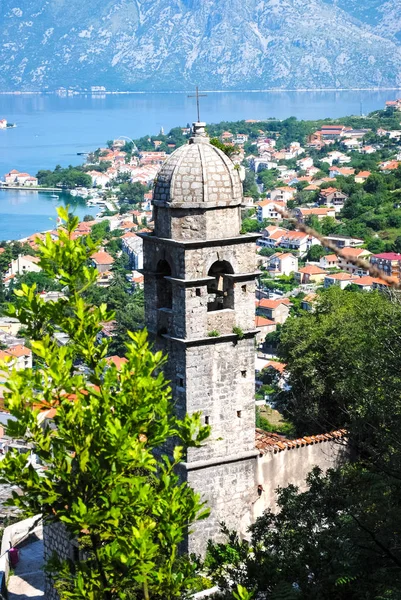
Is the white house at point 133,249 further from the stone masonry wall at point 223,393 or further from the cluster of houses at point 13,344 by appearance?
the stone masonry wall at point 223,393

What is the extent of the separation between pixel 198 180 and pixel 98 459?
16.2ft

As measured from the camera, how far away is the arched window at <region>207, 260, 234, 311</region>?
11352 mm

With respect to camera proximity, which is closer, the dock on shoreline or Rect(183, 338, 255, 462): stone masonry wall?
Rect(183, 338, 255, 462): stone masonry wall

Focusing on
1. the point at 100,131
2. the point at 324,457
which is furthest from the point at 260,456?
the point at 100,131

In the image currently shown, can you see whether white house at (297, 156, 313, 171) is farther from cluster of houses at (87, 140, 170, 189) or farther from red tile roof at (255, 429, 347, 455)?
red tile roof at (255, 429, 347, 455)

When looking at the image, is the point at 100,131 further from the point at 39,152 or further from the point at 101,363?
the point at 101,363

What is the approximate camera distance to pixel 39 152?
144m

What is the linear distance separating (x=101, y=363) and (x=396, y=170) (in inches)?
3033

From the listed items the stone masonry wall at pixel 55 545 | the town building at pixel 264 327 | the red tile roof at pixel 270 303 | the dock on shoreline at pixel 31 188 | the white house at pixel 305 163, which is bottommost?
the town building at pixel 264 327

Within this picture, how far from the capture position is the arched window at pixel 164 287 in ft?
37.8

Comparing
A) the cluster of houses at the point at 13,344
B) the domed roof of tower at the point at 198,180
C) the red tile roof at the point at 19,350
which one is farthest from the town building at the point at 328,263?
the domed roof of tower at the point at 198,180

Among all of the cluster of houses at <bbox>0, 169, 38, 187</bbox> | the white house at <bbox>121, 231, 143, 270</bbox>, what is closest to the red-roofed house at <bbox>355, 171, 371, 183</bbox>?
the white house at <bbox>121, 231, 143, 270</bbox>

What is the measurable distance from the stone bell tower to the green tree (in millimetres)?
4007

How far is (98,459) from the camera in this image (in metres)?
6.63
